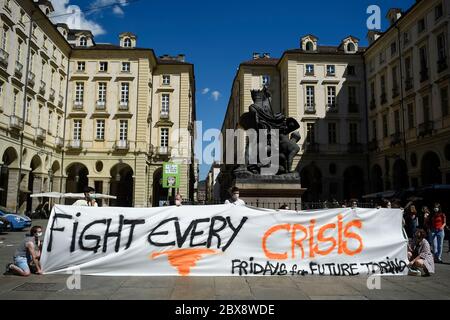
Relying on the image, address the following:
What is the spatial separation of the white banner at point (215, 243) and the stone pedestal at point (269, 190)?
455 centimetres

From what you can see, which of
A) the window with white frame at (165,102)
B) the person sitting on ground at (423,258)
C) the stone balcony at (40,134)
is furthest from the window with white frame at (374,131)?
the person sitting on ground at (423,258)

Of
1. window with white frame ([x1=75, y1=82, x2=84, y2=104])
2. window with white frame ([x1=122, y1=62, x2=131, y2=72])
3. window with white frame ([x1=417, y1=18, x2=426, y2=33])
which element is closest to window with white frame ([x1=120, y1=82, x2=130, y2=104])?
window with white frame ([x1=122, y1=62, x2=131, y2=72])

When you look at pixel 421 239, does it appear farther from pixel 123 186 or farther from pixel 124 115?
pixel 123 186

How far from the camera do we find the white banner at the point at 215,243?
7.93 meters

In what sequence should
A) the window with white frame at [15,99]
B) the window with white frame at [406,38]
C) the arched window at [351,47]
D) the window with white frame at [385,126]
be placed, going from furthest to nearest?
1. the arched window at [351,47]
2. the window with white frame at [385,126]
3. the window with white frame at [406,38]
4. the window with white frame at [15,99]

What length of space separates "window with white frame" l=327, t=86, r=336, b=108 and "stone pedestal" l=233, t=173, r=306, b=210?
36849 millimetres

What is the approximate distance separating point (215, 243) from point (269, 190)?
5362 millimetres

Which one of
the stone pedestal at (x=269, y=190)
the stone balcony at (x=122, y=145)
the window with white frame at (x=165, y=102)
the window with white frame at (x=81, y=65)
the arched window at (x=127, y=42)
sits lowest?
the stone pedestal at (x=269, y=190)

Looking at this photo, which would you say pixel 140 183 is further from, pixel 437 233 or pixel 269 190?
pixel 437 233

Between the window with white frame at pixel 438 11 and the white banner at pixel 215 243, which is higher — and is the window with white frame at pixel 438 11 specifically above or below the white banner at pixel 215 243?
above

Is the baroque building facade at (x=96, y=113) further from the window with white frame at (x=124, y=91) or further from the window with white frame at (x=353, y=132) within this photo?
the window with white frame at (x=353, y=132)

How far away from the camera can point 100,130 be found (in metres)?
45.2

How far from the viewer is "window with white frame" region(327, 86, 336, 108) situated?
47844 millimetres

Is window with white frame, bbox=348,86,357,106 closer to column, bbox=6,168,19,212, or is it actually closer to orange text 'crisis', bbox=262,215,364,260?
column, bbox=6,168,19,212
